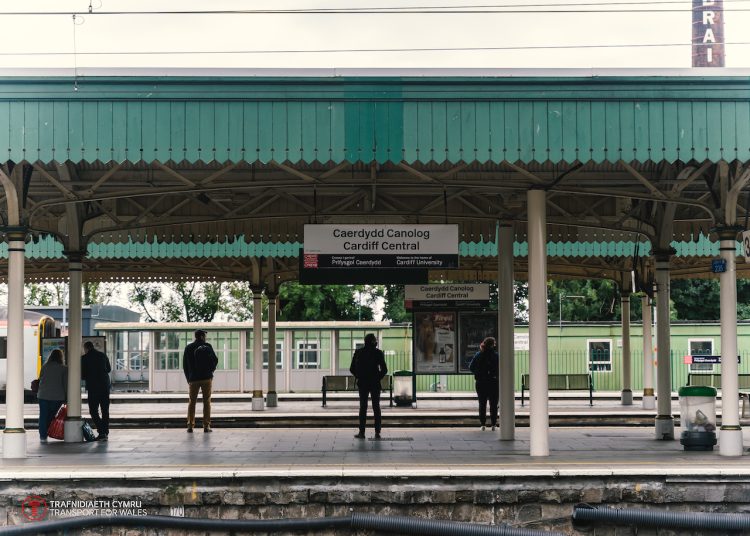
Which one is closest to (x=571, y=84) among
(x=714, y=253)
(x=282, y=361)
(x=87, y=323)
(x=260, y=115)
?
(x=260, y=115)

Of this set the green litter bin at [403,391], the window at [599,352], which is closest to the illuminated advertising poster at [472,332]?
the green litter bin at [403,391]

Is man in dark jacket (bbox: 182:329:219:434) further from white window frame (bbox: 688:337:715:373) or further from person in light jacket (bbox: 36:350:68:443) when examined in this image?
white window frame (bbox: 688:337:715:373)

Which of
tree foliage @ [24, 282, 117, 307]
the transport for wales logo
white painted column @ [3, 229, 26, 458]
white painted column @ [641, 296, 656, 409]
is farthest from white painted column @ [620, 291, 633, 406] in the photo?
tree foliage @ [24, 282, 117, 307]

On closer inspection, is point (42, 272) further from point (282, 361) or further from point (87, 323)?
point (87, 323)

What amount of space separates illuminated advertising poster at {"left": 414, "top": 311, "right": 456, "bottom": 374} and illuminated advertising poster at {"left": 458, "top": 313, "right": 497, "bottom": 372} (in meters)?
0.18

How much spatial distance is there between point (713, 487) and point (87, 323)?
106 ft

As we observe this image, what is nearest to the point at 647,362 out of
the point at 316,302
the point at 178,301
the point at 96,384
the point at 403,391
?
the point at 403,391

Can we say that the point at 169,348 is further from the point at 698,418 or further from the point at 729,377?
the point at 729,377

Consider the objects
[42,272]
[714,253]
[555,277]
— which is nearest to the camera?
[714,253]

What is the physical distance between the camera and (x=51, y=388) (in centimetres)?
1501

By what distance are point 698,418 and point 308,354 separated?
67.7 feet

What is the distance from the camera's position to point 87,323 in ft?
128

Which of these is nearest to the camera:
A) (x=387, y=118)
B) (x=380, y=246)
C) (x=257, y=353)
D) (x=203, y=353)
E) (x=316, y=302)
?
(x=387, y=118)

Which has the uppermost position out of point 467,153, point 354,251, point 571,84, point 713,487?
point 571,84
